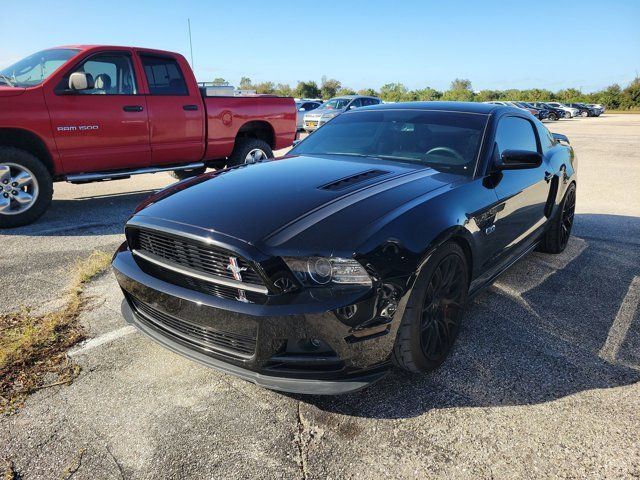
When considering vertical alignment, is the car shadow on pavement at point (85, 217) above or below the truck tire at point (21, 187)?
below

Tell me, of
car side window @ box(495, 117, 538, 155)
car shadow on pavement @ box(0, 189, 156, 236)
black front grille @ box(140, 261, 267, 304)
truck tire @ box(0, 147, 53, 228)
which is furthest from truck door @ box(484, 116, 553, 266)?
truck tire @ box(0, 147, 53, 228)

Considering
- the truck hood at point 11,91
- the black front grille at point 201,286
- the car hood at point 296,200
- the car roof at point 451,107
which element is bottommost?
the black front grille at point 201,286

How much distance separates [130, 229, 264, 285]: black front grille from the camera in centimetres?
219

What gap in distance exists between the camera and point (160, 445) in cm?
214

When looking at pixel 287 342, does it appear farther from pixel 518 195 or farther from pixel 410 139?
pixel 518 195

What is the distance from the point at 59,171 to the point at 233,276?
471 cm

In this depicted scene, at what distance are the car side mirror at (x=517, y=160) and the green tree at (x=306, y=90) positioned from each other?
7088 cm

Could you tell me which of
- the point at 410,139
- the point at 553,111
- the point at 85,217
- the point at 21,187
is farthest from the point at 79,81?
the point at 553,111

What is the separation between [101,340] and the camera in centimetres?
303

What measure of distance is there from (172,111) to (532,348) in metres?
5.55

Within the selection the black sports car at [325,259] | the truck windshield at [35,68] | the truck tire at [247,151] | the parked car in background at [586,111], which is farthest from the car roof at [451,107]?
the parked car in background at [586,111]

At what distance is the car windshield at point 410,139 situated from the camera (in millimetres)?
3373

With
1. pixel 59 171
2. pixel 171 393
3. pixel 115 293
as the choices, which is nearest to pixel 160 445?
pixel 171 393

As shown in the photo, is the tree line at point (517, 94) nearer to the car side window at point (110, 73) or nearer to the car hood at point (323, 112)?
the car hood at point (323, 112)
